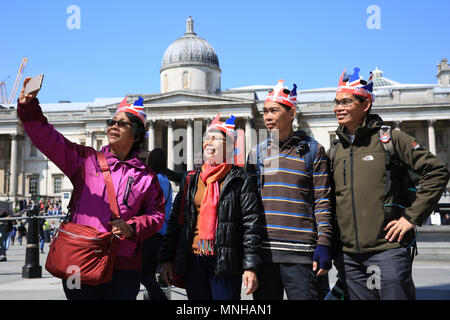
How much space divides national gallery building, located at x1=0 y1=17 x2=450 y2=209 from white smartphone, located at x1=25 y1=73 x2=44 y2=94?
43.3m

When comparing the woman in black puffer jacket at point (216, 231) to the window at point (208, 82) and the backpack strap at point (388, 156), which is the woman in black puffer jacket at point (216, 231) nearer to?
the backpack strap at point (388, 156)

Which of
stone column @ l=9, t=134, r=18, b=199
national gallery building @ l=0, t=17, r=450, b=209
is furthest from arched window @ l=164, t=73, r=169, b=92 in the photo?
stone column @ l=9, t=134, r=18, b=199

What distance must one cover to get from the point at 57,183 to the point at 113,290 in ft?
187

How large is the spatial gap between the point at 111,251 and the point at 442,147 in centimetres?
5662

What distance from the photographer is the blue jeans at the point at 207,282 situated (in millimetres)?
4008

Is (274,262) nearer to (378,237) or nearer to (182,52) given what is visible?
(378,237)

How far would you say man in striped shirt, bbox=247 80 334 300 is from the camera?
3.99 meters

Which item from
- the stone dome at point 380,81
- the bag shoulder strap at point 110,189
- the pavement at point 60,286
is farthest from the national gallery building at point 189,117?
the bag shoulder strap at point 110,189

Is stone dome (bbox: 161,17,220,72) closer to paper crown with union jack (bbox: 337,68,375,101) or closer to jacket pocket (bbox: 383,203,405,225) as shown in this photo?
paper crown with union jack (bbox: 337,68,375,101)

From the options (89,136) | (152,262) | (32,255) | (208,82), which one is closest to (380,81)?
(208,82)

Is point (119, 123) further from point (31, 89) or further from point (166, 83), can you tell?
point (166, 83)

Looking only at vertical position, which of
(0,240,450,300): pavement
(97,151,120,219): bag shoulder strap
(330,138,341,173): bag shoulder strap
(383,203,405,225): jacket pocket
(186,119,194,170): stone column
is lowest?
(0,240,450,300): pavement

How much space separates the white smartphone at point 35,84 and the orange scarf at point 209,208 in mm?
1630
